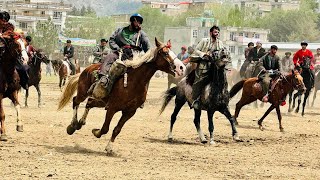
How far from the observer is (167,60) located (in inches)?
575

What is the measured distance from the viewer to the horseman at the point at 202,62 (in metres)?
17.0

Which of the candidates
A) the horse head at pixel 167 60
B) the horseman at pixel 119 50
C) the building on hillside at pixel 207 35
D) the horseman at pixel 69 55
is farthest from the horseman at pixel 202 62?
the building on hillside at pixel 207 35

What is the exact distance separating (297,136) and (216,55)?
4.39 metres

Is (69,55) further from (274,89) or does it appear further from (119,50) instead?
(119,50)

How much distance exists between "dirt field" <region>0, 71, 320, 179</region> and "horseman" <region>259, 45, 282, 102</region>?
3.82 ft

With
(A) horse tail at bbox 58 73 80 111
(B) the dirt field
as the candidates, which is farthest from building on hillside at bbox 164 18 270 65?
(A) horse tail at bbox 58 73 80 111

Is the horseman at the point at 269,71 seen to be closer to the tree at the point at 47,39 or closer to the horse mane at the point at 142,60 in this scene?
the horse mane at the point at 142,60

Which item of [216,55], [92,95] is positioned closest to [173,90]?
[216,55]

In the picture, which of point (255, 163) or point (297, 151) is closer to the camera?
point (255, 163)

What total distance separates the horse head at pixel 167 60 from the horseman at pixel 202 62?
2.40 meters

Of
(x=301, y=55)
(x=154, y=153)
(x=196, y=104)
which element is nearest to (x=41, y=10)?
(x=301, y=55)

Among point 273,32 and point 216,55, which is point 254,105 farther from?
point 273,32

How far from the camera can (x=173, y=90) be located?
18.4 m

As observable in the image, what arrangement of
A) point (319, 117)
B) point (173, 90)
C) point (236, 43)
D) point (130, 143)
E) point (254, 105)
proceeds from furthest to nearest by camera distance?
point (236, 43)
point (254, 105)
point (319, 117)
point (173, 90)
point (130, 143)
